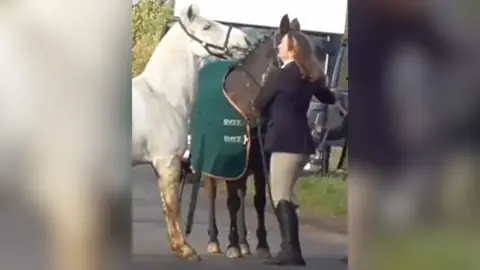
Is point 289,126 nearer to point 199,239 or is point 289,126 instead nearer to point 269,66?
point 269,66

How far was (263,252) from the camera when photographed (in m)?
3.78

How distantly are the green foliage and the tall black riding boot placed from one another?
34.6 inches

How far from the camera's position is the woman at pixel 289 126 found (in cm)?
379

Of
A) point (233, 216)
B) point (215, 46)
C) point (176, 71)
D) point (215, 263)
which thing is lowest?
point (215, 263)

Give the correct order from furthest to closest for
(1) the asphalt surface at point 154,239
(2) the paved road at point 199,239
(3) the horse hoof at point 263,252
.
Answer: (3) the horse hoof at point 263,252 < (2) the paved road at point 199,239 < (1) the asphalt surface at point 154,239

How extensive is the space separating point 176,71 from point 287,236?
0.88 metres

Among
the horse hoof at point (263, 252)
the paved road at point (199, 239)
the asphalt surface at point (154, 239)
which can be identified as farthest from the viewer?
the horse hoof at point (263, 252)

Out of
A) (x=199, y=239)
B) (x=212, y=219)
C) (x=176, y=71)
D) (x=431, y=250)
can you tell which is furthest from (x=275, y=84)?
(x=431, y=250)

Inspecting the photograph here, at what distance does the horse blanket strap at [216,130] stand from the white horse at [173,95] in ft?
0.14

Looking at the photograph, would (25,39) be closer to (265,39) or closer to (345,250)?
(265,39)

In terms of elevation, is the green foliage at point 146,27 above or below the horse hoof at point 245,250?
above

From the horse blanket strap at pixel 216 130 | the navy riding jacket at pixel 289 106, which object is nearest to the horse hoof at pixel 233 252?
the horse blanket strap at pixel 216 130

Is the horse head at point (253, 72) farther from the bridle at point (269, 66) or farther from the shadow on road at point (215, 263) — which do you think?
the shadow on road at point (215, 263)

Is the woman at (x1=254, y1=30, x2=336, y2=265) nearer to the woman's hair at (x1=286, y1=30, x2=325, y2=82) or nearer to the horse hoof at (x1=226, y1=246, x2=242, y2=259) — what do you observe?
the woman's hair at (x1=286, y1=30, x2=325, y2=82)
